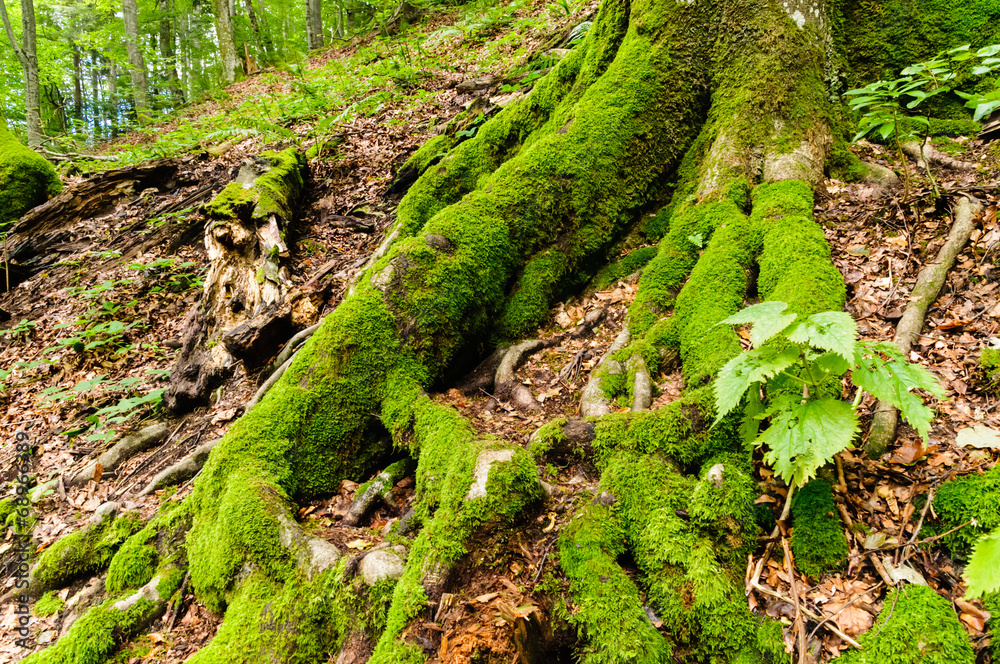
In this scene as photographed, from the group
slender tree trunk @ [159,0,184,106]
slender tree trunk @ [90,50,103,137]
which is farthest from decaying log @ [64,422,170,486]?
slender tree trunk @ [90,50,103,137]

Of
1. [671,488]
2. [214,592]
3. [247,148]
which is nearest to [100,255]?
[247,148]

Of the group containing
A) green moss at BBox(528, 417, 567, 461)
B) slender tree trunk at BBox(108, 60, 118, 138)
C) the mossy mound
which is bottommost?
green moss at BBox(528, 417, 567, 461)

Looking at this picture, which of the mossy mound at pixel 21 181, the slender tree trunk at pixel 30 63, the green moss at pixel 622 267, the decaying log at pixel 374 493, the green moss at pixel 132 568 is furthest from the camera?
the slender tree trunk at pixel 30 63

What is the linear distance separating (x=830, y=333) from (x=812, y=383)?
498 mm

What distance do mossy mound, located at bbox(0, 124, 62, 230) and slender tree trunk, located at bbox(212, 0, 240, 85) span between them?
29.6ft

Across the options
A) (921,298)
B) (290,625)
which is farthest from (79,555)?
(921,298)

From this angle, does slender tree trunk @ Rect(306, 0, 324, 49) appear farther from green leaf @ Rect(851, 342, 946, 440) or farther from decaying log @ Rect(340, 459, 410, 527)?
green leaf @ Rect(851, 342, 946, 440)

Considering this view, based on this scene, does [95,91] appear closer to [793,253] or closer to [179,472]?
[179,472]

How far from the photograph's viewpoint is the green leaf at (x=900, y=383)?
5.99 ft

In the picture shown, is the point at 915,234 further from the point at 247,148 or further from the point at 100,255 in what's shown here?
the point at 247,148

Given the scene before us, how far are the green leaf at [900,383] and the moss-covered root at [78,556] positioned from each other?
515 cm

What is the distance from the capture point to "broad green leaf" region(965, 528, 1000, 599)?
1365 millimetres

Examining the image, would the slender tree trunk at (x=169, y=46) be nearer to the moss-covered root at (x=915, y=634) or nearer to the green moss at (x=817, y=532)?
the green moss at (x=817, y=532)

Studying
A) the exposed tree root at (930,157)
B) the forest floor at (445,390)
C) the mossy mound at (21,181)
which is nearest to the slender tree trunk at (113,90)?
the mossy mound at (21,181)
